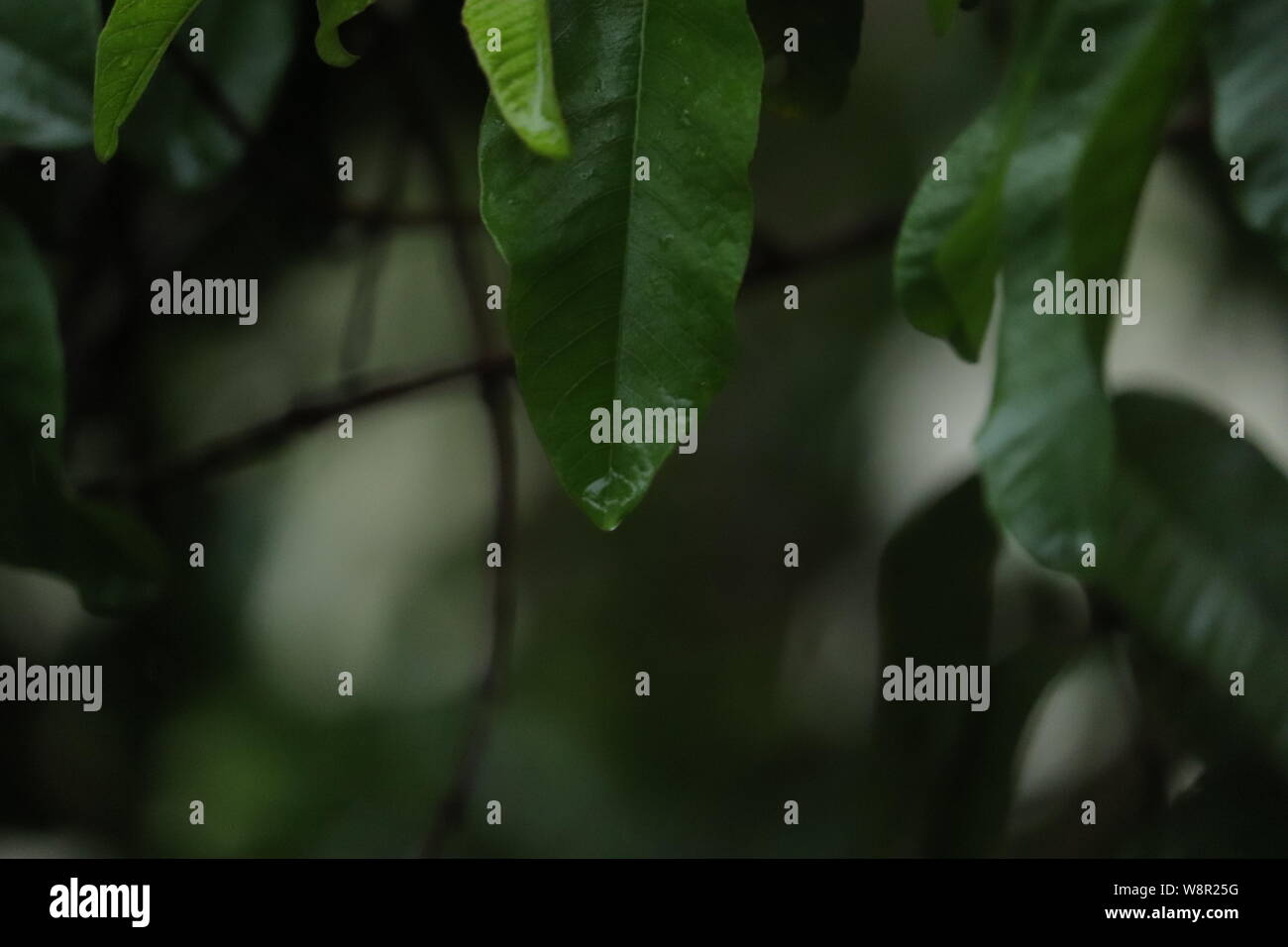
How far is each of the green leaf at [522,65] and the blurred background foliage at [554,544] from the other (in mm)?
136

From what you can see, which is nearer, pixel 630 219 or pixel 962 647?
pixel 630 219

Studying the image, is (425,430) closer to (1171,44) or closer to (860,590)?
(860,590)

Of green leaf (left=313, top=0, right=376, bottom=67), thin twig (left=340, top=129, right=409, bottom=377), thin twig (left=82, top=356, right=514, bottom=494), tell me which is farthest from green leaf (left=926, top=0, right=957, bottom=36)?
thin twig (left=340, top=129, right=409, bottom=377)

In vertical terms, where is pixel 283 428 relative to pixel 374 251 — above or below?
below

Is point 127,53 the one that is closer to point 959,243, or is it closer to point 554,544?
point 959,243

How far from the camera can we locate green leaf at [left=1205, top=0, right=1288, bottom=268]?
0.36 metres

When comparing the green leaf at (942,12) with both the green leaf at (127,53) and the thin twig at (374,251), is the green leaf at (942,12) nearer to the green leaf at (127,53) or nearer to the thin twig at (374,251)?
the green leaf at (127,53)

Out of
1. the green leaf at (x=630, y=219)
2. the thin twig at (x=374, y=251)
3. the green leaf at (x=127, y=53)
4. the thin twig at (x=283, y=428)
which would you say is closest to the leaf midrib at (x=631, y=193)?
the green leaf at (x=630, y=219)

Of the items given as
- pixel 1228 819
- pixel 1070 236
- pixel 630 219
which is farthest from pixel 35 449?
pixel 1228 819

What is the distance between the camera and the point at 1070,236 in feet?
1.23

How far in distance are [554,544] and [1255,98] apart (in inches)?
29.9

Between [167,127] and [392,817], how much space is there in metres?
0.54

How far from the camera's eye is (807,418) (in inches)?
39.4

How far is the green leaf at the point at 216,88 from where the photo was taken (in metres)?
0.48
